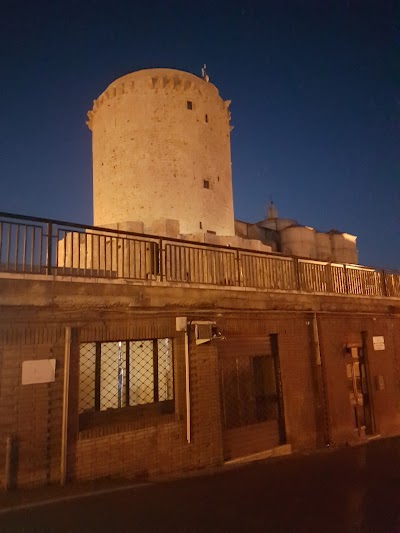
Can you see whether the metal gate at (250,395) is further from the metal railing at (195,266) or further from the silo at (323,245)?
the silo at (323,245)

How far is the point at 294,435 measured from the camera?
30.7 ft

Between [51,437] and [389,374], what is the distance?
10481 millimetres

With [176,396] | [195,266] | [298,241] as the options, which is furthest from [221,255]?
[298,241]

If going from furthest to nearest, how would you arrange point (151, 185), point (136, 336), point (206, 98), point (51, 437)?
point (206, 98) < point (151, 185) < point (136, 336) < point (51, 437)

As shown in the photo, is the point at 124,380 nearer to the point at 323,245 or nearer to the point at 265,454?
the point at 265,454

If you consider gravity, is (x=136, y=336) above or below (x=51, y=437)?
above

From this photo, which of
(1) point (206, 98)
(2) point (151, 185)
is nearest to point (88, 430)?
(2) point (151, 185)

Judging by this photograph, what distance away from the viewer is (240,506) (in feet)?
18.2

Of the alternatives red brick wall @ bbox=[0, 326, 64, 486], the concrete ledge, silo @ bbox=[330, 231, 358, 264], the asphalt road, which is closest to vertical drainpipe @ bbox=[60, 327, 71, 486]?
red brick wall @ bbox=[0, 326, 64, 486]

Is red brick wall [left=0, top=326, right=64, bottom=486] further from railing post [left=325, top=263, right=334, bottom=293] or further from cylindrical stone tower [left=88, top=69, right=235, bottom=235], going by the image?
cylindrical stone tower [left=88, top=69, right=235, bottom=235]

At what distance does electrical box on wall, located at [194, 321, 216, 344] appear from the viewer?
25.4 ft

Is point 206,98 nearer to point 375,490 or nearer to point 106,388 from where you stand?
point 106,388

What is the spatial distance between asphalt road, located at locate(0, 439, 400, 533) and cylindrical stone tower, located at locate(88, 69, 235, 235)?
1128 cm

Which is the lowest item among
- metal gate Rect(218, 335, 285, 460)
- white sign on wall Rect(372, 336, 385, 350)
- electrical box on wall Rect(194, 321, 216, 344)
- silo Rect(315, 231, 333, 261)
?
metal gate Rect(218, 335, 285, 460)
